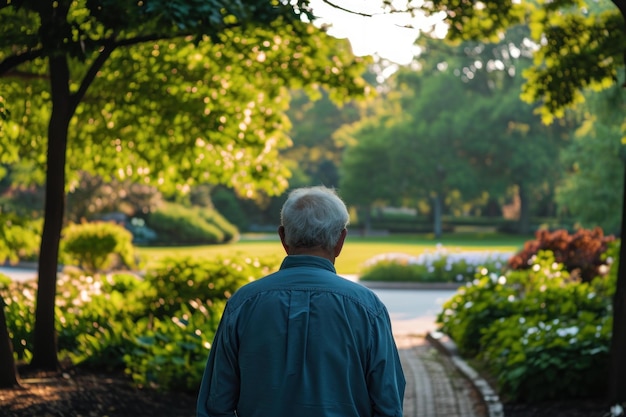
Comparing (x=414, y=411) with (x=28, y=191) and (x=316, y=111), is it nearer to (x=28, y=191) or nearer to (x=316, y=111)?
(x=28, y=191)

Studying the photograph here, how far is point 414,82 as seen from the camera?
202 ft

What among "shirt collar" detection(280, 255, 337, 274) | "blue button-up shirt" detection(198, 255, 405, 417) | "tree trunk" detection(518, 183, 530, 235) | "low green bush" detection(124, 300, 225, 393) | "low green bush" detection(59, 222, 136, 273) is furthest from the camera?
"tree trunk" detection(518, 183, 530, 235)

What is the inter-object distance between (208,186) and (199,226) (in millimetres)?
10598

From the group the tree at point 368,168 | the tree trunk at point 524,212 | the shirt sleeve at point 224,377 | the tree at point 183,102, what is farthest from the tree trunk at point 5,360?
the tree trunk at point 524,212

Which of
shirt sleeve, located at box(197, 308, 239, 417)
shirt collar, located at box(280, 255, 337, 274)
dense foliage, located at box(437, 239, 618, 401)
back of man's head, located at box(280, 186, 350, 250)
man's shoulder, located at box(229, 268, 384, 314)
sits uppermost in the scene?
back of man's head, located at box(280, 186, 350, 250)

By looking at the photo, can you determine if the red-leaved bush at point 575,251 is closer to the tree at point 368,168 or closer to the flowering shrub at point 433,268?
the flowering shrub at point 433,268

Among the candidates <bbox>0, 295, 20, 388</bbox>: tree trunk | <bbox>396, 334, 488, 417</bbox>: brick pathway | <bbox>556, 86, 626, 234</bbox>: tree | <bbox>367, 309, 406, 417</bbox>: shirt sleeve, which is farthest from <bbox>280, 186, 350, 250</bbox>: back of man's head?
<bbox>556, 86, 626, 234</bbox>: tree

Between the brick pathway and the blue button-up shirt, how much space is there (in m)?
5.05

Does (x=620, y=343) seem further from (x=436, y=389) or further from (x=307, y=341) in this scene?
(x=307, y=341)

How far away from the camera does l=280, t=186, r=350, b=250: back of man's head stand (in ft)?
10.0

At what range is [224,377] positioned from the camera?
3082mm

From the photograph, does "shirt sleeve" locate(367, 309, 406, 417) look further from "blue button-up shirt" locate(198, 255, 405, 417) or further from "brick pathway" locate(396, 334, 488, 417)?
"brick pathway" locate(396, 334, 488, 417)

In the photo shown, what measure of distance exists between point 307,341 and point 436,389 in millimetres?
6360

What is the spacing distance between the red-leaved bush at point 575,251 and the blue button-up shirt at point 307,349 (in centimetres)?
1388
